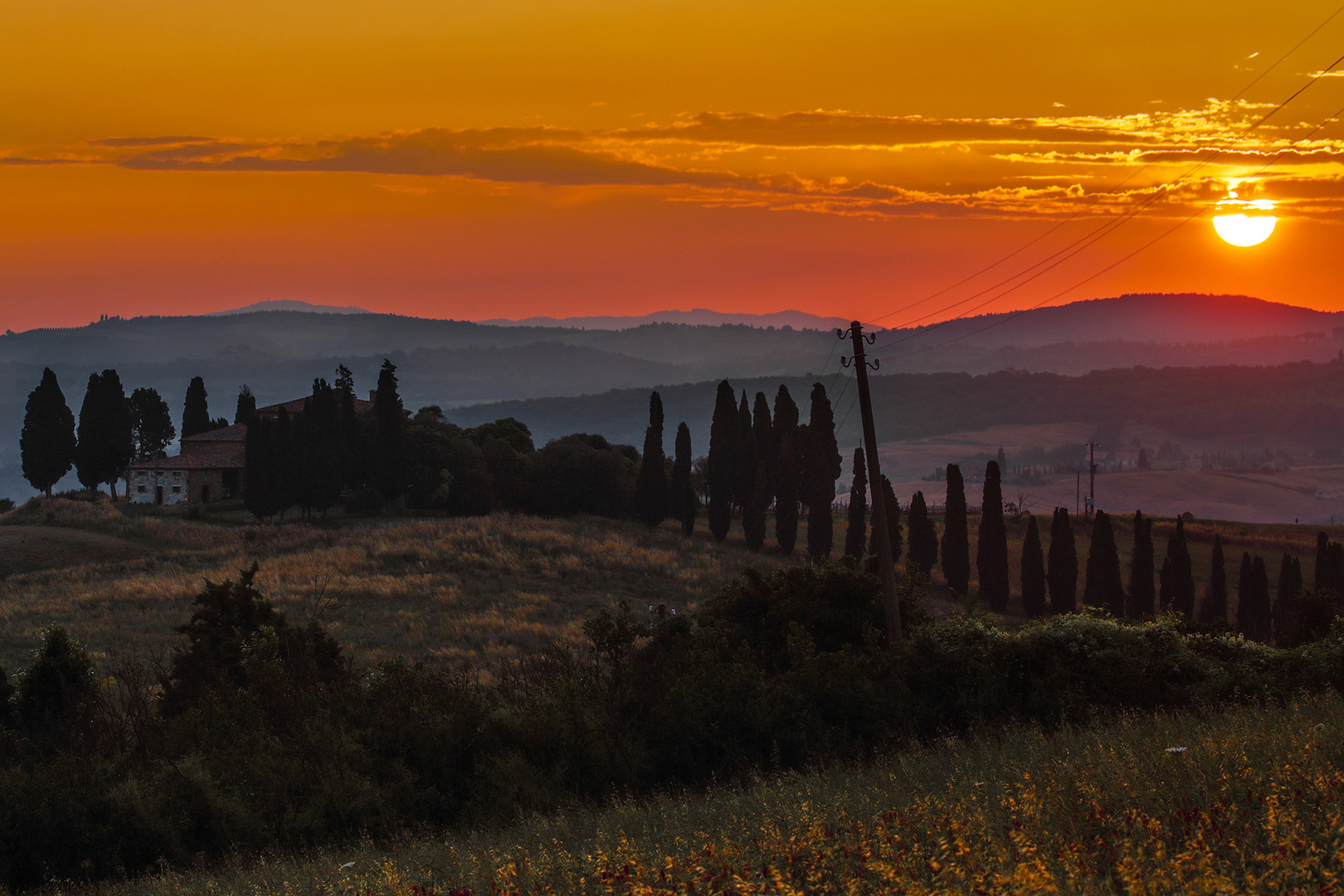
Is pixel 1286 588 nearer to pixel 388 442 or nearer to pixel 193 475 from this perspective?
pixel 388 442

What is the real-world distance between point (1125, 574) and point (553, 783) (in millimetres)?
73538

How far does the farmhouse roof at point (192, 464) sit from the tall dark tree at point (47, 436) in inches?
205

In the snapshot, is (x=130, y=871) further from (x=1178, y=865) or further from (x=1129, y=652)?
(x=1129, y=652)

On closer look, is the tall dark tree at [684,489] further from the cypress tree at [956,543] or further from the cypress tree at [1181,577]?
the cypress tree at [1181,577]

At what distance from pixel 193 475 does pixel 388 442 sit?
1943cm

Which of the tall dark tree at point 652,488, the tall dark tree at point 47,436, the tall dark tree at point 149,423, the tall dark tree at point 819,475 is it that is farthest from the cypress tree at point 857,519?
the tall dark tree at point 149,423

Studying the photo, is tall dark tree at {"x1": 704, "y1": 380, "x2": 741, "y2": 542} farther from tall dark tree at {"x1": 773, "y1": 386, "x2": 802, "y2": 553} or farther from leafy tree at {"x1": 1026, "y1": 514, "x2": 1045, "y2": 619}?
leafy tree at {"x1": 1026, "y1": 514, "x2": 1045, "y2": 619}

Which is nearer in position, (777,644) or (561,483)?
(777,644)

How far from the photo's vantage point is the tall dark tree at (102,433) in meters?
80.8

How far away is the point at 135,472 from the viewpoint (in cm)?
8381

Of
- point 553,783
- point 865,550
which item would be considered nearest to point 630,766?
point 553,783

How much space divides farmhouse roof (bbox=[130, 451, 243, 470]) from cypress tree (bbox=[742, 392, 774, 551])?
4226cm

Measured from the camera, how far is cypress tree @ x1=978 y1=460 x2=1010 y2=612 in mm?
69062

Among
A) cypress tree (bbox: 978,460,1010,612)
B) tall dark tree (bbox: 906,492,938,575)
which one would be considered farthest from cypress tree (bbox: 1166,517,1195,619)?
tall dark tree (bbox: 906,492,938,575)
